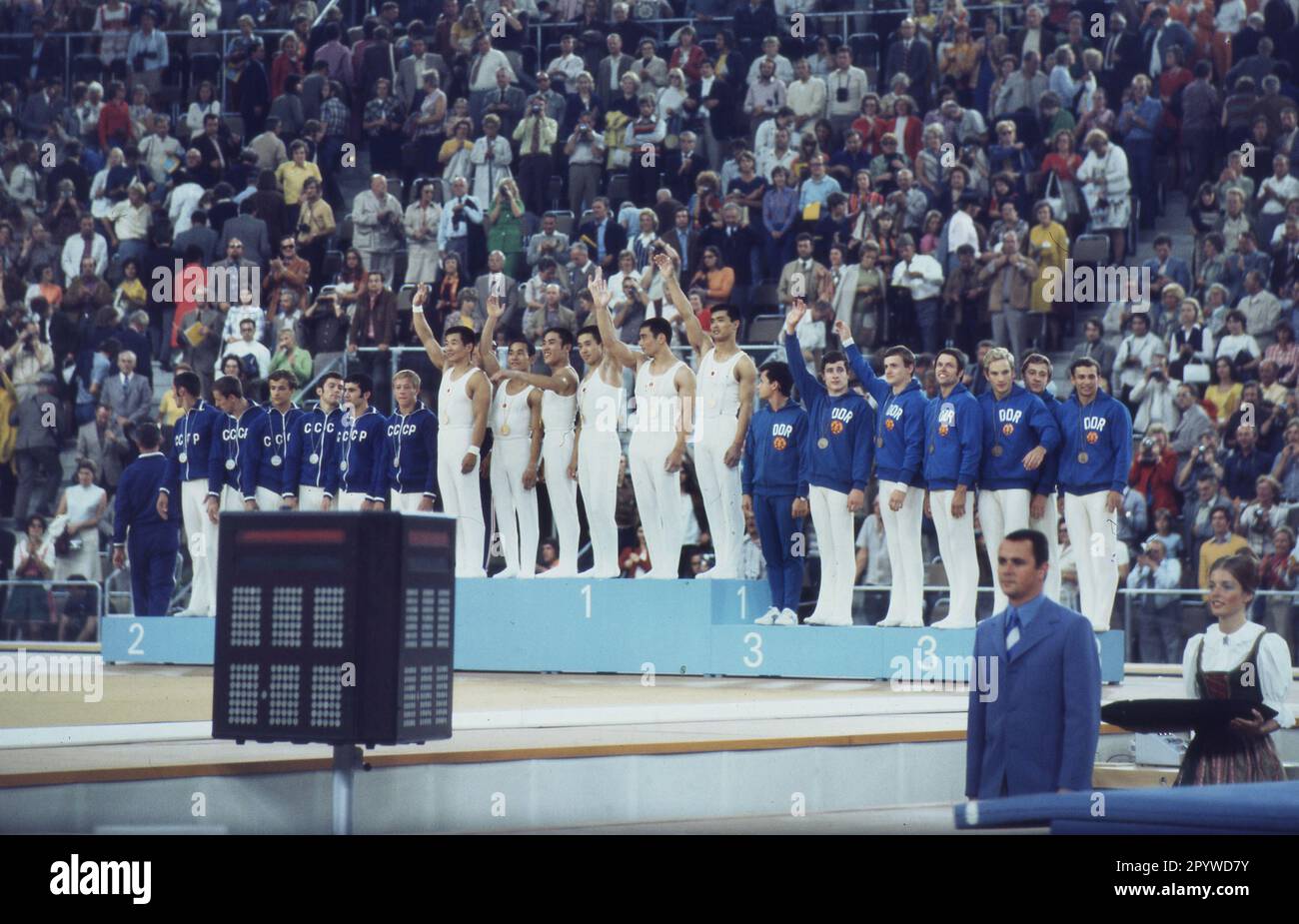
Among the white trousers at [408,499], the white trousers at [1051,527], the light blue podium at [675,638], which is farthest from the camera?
the white trousers at [408,499]

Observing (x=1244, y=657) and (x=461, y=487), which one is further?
(x=461, y=487)

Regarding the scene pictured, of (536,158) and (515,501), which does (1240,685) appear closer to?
(515,501)

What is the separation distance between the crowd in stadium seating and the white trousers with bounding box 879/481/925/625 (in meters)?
2.08

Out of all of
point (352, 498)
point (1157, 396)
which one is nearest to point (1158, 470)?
point (1157, 396)

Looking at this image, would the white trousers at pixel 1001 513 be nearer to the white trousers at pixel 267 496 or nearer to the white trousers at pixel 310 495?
the white trousers at pixel 310 495

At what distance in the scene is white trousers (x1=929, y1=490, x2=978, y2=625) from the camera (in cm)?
1304

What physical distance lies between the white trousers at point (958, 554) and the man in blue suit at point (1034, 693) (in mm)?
6209

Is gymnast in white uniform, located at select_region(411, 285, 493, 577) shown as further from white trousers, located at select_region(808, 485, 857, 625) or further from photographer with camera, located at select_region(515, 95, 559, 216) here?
photographer with camera, located at select_region(515, 95, 559, 216)

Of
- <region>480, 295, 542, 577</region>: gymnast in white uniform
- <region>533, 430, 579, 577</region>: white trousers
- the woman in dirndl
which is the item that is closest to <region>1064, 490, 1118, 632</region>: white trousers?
<region>533, 430, 579, 577</region>: white trousers

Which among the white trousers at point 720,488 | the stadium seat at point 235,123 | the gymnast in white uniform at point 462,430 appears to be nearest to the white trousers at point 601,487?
the white trousers at point 720,488

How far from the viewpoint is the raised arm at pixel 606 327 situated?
538 inches

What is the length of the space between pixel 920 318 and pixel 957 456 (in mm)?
4519

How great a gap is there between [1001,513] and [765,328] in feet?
17.8

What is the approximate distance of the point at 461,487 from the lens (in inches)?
580
